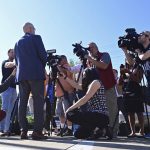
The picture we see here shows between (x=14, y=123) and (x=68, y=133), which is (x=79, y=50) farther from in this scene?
(x=14, y=123)

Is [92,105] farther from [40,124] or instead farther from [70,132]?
[70,132]

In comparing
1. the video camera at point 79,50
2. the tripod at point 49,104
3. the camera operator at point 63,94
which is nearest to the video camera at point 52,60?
the camera operator at point 63,94

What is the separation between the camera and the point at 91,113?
19.8ft

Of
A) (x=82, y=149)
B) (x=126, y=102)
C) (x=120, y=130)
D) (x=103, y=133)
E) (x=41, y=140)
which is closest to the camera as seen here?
(x=82, y=149)

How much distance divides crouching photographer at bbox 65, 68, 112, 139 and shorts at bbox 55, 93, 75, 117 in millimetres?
1696

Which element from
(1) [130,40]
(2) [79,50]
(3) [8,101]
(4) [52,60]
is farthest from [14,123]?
(1) [130,40]

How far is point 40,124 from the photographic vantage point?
6180 millimetres

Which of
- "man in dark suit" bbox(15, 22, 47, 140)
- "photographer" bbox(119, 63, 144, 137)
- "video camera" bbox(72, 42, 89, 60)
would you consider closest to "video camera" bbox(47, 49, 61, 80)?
"video camera" bbox(72, 42, 89, 60)

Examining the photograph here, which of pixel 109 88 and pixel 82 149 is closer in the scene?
pixel 82 149

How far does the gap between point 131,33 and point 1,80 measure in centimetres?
289

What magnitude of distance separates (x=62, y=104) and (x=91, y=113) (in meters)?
2.26

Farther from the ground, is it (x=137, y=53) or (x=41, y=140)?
(x=137, y=53)

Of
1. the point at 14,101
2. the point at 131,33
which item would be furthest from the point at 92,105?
the point at 14,101

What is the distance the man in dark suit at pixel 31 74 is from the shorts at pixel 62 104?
62.6 inches
